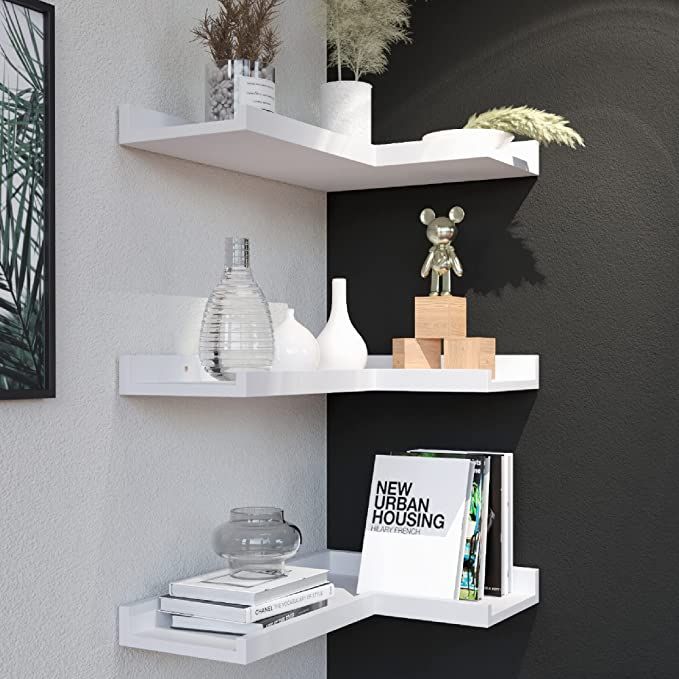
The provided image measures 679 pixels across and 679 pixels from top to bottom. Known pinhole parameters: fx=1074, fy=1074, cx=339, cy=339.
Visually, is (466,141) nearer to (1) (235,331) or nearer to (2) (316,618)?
(1) (235,331)

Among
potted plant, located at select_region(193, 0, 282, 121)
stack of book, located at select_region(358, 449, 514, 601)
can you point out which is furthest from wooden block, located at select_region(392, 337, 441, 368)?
potted plant, located at select_region(193, 0, 282, 121)

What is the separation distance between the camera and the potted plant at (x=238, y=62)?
5.40ft

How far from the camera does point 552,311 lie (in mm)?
1987

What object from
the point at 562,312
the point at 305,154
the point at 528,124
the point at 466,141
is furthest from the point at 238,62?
the point at 562,312

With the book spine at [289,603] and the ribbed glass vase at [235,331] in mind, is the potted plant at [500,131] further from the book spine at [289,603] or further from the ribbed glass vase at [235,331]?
the book spine at [289,603]

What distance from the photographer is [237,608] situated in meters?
1.59

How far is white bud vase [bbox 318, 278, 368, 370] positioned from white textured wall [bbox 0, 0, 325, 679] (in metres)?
0.16

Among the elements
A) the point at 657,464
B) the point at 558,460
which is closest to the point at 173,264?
the point at 558,460

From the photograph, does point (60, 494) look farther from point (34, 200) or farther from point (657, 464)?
point (657, 464)

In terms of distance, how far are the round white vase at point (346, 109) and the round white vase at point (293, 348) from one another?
0.36m

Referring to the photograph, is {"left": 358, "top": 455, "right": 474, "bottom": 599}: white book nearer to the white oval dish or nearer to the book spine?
the book spine

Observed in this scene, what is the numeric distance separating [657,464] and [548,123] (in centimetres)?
63

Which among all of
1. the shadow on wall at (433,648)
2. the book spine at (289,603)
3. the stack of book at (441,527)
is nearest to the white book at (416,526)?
the stack of book at (441,527)

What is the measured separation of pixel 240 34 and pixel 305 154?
0.22 m
